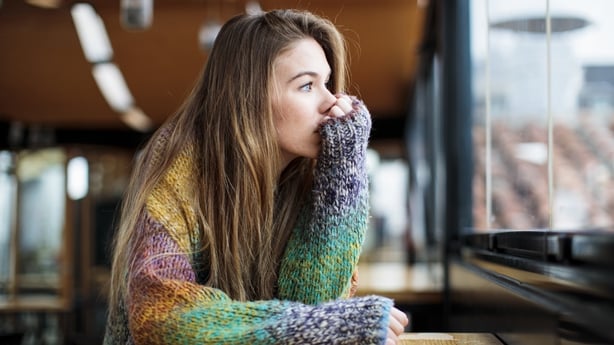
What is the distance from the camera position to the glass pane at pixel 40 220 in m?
10.3

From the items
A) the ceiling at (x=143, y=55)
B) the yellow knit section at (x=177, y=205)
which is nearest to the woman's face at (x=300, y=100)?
the yellow knit section at (x=177, y=205)

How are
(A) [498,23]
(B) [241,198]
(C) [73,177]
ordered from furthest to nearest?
(C) [73,177] → (A) [498,23] → (B) [241,198]

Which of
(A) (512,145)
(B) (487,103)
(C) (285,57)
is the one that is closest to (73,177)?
(B) (487,103)

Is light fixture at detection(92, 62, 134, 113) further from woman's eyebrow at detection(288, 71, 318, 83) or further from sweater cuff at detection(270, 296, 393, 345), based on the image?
sweater cuff at detection(270, 296, 393, 345)

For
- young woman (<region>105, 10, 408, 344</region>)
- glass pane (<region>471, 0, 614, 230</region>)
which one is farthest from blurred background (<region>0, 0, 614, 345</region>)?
young woman (<region>105, 10, 408, 344</region>)

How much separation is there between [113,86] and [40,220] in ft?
6.75

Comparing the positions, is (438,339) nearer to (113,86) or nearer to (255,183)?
(255,183)

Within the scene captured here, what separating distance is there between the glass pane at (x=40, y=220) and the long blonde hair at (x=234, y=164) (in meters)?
9.19

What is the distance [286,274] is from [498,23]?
174 centimetres

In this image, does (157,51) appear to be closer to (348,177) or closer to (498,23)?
(498,23)

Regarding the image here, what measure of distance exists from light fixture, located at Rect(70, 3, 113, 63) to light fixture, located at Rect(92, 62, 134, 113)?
261 mm

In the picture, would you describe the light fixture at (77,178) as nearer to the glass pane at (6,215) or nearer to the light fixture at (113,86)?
the glass pane at (6,215)

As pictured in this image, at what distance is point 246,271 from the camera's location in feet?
4.59

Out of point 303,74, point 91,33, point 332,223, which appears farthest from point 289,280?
point 91,33
